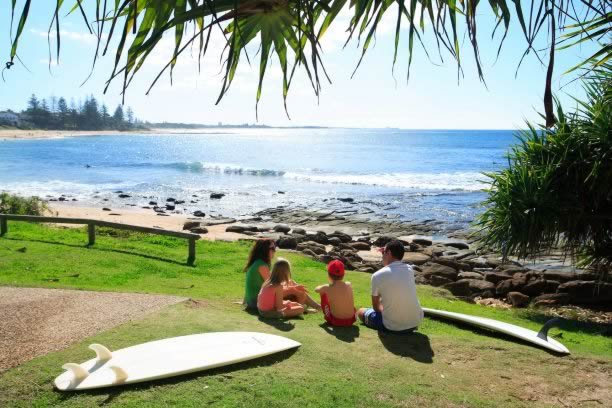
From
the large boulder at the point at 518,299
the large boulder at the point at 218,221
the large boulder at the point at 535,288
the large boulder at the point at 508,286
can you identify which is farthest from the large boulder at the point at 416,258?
the large boulder at the point at 218,221

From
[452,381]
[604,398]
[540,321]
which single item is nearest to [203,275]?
[540,321]

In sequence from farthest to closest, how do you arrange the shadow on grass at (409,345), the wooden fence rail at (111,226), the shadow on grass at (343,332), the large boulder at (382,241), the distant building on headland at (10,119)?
the distant building on headland at (10,119) → the large boulder at (382,241) → the wooden fence rail at (111,226) → the shadow on grass at (343,332) → the shadow on grass at (409,345)

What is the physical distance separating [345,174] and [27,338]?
5443 cm

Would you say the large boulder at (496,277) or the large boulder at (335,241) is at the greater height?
the large boulder at (496,277)

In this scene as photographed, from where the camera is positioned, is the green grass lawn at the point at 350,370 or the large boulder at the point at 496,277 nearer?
the green grass lawn at the point at 350,370

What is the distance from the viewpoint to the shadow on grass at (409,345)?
593cm

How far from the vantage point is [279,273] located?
743 centimetres

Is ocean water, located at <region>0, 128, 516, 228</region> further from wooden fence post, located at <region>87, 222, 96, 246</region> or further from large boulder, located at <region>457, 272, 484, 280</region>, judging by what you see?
wooden fence post, located at <region>87, 222, 96, 246</region>

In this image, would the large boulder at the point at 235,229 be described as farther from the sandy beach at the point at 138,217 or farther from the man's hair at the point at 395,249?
the man's hair at the point at 395,249

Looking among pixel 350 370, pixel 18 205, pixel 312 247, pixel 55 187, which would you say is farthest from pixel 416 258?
pixel 55 187

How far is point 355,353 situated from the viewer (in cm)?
586

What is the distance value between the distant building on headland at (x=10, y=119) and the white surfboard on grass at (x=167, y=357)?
17505 centimetres

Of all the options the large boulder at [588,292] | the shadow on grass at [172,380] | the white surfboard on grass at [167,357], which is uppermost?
the white surfboard on grass at [167,357]

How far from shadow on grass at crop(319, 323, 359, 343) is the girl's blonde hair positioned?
756mm
